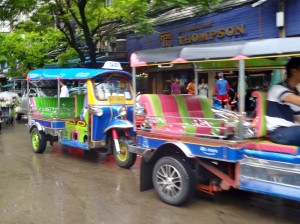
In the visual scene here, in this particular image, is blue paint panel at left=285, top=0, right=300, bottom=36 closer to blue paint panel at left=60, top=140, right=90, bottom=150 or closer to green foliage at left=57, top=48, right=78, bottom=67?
blue paint panel at left=60, top=140, right=90, bottom=150

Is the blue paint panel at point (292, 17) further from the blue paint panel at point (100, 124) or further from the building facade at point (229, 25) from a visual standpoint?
the blue paint panel at point (100, 124)

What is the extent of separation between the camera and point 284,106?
15.1 feet

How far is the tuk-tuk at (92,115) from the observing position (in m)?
7.75

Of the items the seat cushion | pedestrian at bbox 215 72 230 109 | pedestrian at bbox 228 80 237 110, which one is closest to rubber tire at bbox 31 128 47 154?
pedestrian at bbox 215 72 230 109

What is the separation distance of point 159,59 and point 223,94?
7213 mm

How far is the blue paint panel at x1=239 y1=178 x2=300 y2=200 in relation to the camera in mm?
4051

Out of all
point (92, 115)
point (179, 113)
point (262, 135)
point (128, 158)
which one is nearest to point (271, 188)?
point (262, 135)

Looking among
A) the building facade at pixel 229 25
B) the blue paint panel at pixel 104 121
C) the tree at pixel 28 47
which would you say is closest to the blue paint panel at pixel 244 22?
the building facade at pixel 229 25

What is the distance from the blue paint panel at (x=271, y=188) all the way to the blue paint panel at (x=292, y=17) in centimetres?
760

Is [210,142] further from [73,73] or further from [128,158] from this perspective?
[73,73]

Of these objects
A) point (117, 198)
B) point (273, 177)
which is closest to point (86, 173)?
point (117, 198)

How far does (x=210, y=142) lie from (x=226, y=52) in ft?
3.67

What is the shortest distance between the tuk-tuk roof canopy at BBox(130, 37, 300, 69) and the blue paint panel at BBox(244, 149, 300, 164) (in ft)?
3.54

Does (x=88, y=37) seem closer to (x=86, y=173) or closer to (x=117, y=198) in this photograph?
(x=86, y=173)
